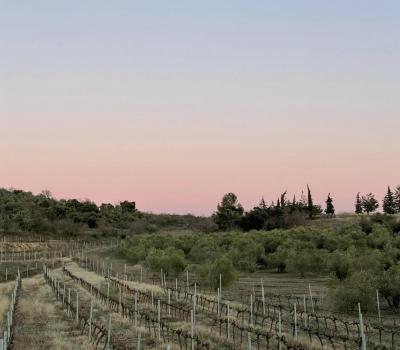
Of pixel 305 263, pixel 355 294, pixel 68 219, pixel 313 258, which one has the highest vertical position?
pixel 68 219

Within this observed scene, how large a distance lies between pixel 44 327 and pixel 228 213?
9231 centimetres

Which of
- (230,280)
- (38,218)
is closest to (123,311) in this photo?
(230,280)

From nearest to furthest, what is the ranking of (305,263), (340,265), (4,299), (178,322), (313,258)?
(178,322) < (4,299) < (340,265) < (305,263) < (313,258)

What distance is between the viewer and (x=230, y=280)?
1623 inches

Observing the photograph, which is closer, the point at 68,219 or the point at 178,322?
the point at 178,322

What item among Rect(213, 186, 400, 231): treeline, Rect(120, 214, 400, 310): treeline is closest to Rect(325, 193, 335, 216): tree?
Rect(213, 186, 400, 231): treeline

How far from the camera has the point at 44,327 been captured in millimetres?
25703

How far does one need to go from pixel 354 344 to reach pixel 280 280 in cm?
2732

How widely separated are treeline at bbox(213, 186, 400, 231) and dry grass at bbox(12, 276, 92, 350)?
7129 cm

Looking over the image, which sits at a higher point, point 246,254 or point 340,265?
point 246,254

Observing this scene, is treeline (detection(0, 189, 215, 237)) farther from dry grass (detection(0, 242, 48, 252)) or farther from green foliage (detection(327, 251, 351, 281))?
green foliage (detection(327, 251, 351, 281))

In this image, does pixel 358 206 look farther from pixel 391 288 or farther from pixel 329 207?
pixel 391 288

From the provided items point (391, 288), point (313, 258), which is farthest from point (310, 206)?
point (391, 288)

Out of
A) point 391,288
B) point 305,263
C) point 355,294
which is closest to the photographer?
point 355,294
